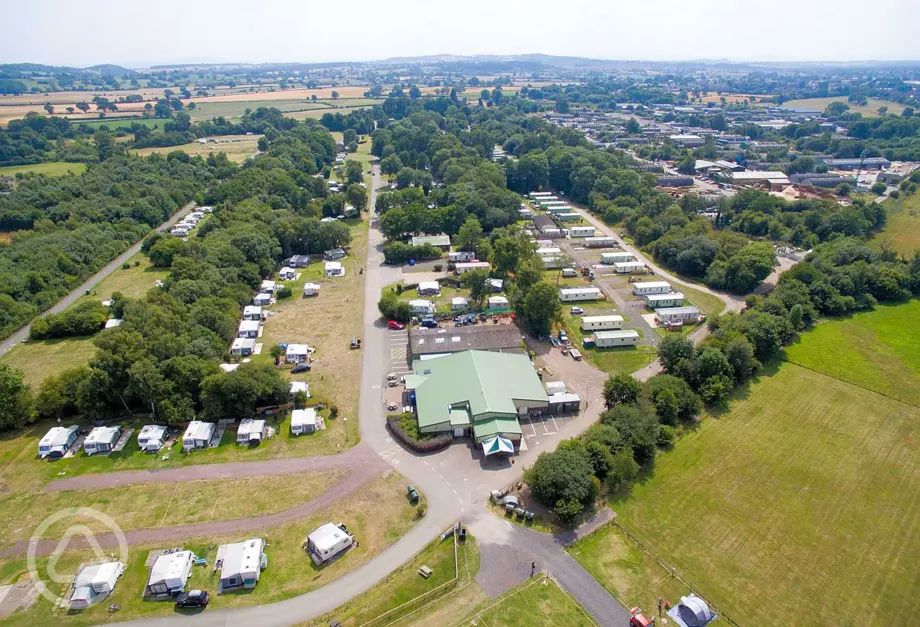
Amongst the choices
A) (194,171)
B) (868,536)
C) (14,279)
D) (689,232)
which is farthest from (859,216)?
(194,171)

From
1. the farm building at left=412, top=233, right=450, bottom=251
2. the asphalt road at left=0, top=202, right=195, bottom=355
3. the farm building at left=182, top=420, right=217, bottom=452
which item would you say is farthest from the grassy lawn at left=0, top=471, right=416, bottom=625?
the farm building at left=412, top=233, right=450, bottom=251

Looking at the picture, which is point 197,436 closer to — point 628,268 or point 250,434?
point 250,434

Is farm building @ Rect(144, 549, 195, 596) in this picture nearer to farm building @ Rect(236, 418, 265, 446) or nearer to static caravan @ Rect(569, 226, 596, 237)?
farm building @ Rect(236, 418, 265, 446)

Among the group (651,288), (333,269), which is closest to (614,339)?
(651,288)

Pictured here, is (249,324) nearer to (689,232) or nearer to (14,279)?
(14,279)

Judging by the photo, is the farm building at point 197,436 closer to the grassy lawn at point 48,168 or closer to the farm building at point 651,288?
the farm building at point 651,288

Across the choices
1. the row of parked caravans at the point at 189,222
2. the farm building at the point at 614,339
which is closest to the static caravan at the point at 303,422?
the farm building at the point at 614,339
